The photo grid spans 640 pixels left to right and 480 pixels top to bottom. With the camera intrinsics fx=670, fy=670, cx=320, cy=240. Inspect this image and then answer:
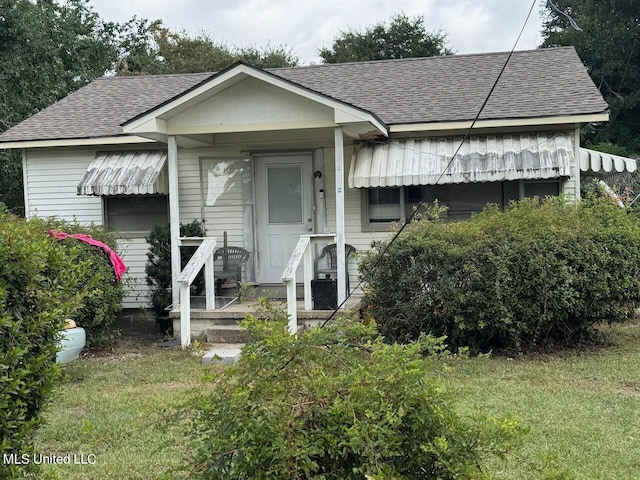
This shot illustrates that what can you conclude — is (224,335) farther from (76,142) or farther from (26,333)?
(26,333)

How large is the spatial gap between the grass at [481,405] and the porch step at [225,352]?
165 mm

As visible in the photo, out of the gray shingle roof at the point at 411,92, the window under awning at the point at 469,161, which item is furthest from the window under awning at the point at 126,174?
the window under awning at the point at 469,161

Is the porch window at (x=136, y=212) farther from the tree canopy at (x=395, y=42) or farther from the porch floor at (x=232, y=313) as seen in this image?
the tree canopy at (x=395, y=42)

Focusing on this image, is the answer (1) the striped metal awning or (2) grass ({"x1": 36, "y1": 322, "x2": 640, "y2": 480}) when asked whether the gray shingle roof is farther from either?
(2) grass ({"x1": 36, "y1": 322, "x2": 640, "y2": 480})

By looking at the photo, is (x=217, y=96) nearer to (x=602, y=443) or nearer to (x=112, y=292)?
(x=112, y=292)

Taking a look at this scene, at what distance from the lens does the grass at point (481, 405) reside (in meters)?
4.33

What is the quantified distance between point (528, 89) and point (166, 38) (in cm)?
2413

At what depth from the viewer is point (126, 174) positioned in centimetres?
1037

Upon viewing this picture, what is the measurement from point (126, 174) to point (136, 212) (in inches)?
38.3

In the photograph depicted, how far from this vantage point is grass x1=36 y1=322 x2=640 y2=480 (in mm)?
4332

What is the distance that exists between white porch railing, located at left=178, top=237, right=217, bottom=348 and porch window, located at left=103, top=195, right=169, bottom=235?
1.95 metres

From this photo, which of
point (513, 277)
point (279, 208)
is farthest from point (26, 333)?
point (279, 208)

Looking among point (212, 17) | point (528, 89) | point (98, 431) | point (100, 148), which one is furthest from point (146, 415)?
point (212, 17)

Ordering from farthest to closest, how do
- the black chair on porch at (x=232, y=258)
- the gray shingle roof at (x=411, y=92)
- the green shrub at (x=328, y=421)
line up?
the black chair on porch at (x=232, y=258) → the gray shingle roof at (x=411, y=92) → the green shrub at (x=328, y=421)
